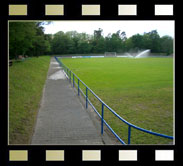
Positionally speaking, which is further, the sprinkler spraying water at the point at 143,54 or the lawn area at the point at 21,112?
the sprinkler spraying water at the point at 143,54

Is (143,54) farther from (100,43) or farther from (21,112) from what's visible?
(21,112)

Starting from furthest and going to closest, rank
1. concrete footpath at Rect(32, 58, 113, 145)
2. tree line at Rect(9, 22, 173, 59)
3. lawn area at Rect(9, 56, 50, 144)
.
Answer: tree line at Rect(9, 22, 173, 59) → lawn area at Rect(9, 56, 50, 144) → concrete footpath at Rect(32, 58, 113, 145)

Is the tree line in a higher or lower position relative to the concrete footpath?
higher

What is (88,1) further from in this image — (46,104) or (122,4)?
(46,104)

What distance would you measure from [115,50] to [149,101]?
6376 centimetres

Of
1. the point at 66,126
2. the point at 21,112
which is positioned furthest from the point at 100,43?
the point at 66,126

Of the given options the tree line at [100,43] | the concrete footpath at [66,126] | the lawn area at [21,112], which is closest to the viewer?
the concrete footpath at [66,126]

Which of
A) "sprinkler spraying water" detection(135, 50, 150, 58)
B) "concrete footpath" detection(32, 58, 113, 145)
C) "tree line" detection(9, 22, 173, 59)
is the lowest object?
"concrete footpath" detection(32, 58, 113, 145)

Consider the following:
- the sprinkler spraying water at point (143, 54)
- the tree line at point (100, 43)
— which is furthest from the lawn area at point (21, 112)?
the sprinkler spraying water at point (143, 54)

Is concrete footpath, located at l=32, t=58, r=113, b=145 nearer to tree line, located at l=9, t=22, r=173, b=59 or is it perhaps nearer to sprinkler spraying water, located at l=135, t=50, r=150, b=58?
tree line, located at l=9, t=22, r=173, b=59

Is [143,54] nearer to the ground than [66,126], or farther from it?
farther from it

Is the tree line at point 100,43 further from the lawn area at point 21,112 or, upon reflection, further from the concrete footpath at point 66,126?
the concrete footpath at point 66,126

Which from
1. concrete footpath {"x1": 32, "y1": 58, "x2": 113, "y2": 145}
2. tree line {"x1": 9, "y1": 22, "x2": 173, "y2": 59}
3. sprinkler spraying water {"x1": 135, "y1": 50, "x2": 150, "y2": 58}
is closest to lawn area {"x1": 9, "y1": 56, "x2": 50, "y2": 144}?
concrete footpath {"x1": 32, "y1": 58, "x2": 113, "y2": 145}

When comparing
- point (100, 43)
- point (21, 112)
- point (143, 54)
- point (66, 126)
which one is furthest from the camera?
point (100, 43)
